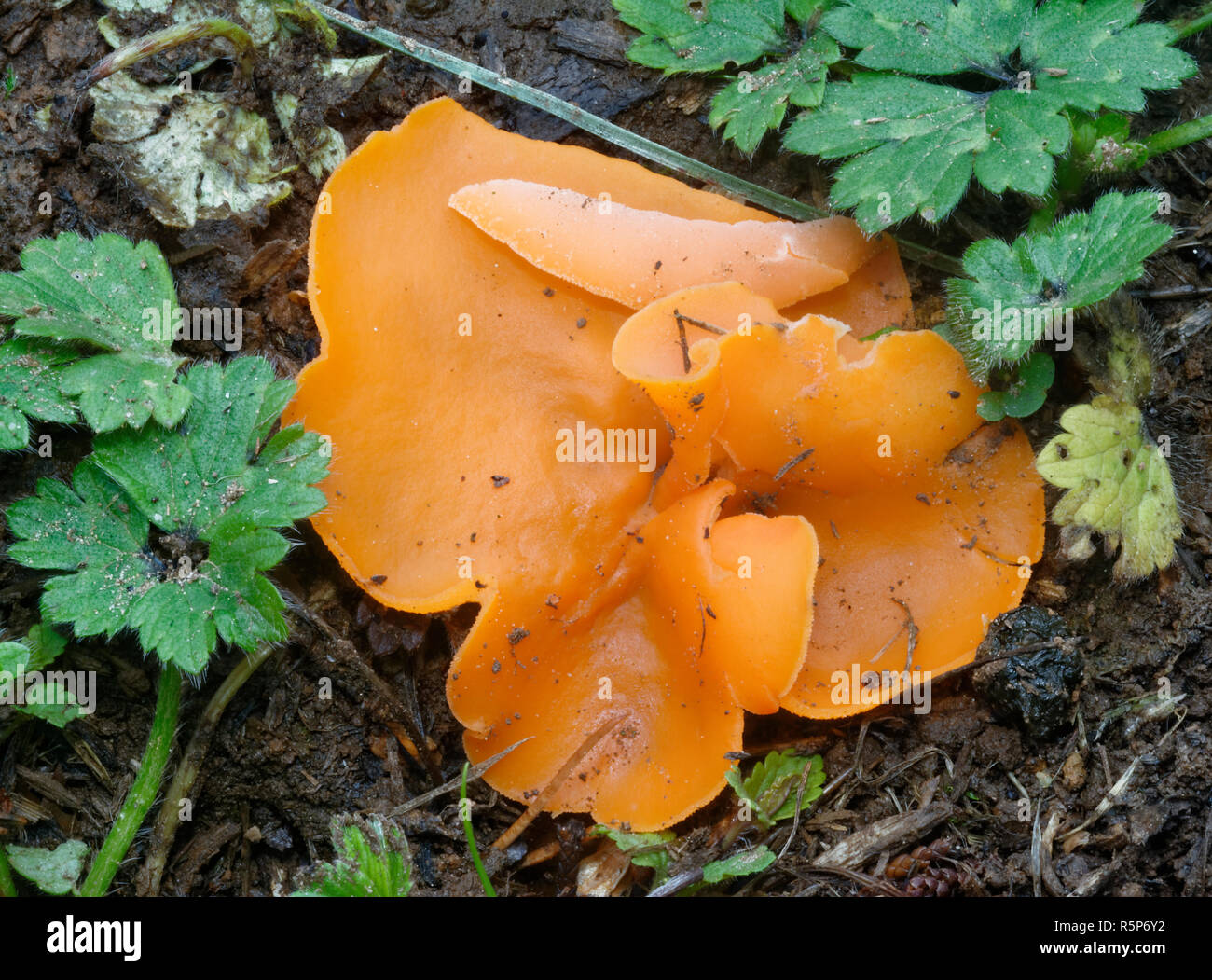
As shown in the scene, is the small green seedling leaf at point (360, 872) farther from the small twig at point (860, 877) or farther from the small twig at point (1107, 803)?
the small twig at point (1107, 803)

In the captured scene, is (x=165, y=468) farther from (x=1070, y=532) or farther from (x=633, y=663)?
(x=1070, y=532)

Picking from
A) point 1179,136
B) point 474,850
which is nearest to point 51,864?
point 474,850

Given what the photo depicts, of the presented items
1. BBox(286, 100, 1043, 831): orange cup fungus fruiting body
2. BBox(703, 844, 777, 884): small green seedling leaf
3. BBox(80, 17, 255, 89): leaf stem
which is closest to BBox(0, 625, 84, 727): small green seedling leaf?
BBox(286, 100, 1043, 831): orange cup fungus fruiting body

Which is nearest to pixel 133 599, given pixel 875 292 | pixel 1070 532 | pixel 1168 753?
pixel 875 292

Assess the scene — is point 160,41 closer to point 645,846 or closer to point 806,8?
point 806,8
